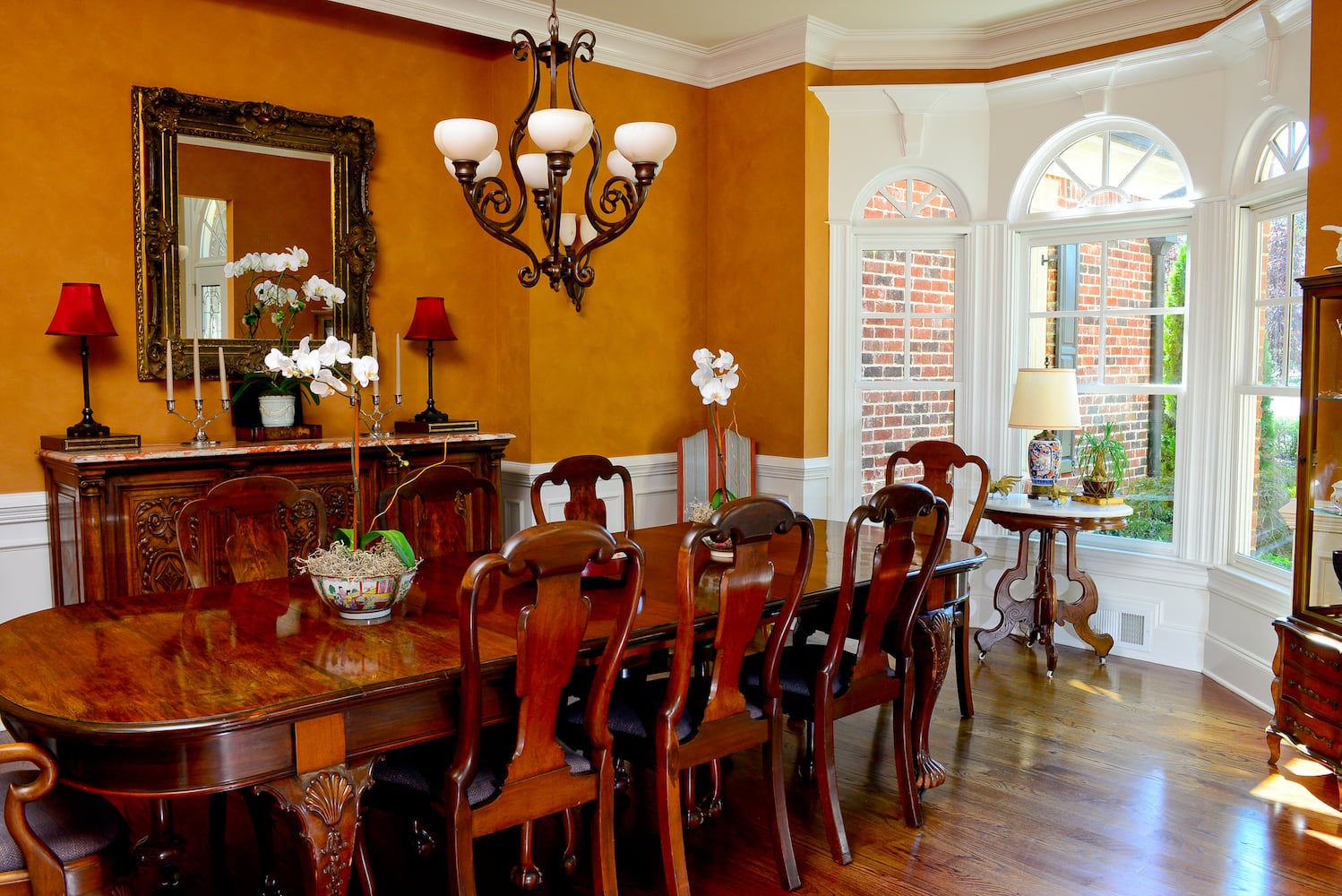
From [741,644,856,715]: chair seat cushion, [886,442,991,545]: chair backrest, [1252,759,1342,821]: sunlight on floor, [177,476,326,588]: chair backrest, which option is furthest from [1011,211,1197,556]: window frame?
[177,476,326,588]: chair backrest

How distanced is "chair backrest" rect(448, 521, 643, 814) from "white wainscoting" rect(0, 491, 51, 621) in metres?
2.74

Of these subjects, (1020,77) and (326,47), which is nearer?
(326,47)

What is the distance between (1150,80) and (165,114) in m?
4.30

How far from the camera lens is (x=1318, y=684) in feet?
10.7

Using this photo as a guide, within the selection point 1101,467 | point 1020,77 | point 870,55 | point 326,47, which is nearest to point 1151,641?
point 1101,467

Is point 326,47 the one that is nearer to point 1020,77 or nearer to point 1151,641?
point 1020,77

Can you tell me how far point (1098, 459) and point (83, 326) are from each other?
14.1 ft

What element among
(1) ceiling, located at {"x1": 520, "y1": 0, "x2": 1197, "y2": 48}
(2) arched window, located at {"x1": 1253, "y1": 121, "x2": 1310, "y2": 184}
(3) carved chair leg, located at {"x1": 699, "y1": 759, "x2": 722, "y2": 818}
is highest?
(1) ceiling, located at {"x1": 520, "y1": 0, "x2": 1197, "y2": 48}

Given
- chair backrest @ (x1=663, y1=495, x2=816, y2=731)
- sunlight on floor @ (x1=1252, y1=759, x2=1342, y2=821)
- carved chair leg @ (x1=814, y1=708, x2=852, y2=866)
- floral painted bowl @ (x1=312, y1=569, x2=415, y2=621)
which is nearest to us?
chair backrest @ (x1=663, y1=495, x2=816, y2=731)

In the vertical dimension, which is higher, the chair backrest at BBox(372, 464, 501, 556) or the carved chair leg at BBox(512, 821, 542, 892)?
the chair backrest at BBox(372, 464, 501, 556)

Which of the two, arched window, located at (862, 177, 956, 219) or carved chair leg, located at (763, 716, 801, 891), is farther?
arched window, located at (862, 177, 956, 219)

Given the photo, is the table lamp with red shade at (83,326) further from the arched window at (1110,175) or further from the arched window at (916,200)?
the arched window at (1110,175)

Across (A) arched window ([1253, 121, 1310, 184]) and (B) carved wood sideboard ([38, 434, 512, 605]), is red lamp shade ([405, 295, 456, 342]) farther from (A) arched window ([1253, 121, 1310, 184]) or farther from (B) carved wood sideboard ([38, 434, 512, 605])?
(A) arched window ([1253, 121, 1310, 184])

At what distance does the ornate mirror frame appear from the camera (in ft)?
13.9
